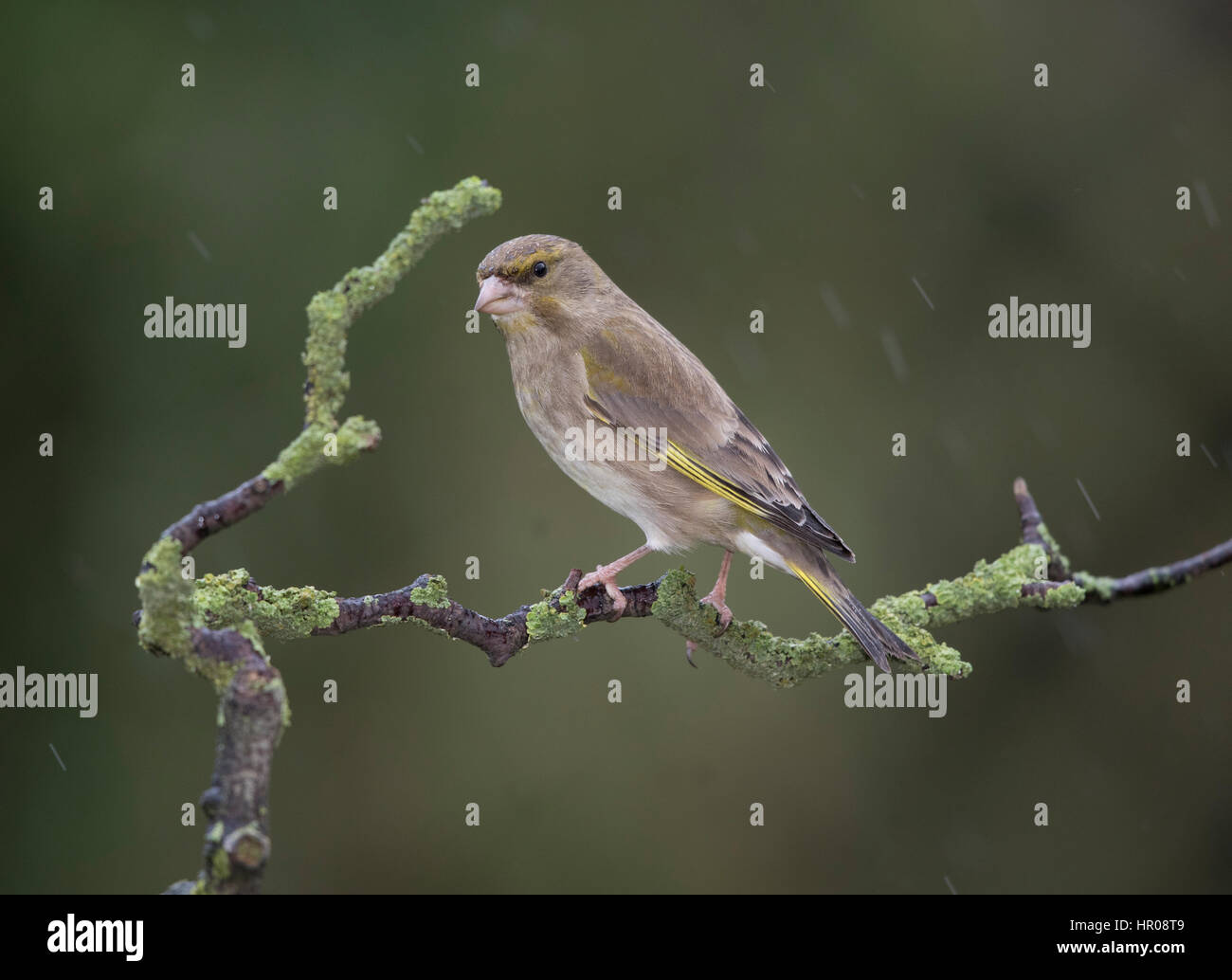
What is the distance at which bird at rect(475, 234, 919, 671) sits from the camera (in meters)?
3.73

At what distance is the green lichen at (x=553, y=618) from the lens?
309 cm

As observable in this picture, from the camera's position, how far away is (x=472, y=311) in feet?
12.1

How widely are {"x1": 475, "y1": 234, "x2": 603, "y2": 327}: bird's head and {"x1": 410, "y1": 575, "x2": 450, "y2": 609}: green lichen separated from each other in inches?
43.8

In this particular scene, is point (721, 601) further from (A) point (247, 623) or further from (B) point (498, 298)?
(A) point (247, 623)

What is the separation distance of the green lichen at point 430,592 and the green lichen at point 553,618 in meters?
A: 0.31

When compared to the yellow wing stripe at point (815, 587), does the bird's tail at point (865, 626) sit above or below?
below

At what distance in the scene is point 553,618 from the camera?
3109mm

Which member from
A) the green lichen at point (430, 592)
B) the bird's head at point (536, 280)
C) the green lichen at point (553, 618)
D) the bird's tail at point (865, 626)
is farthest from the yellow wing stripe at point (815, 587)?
the green lichen at point (430, 592)

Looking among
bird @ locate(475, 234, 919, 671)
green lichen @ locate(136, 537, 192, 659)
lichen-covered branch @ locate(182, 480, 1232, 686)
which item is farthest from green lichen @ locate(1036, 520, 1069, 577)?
green lichen @ locate(136, 537, 192, 659)

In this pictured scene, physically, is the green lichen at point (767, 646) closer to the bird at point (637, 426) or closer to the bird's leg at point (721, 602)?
the bird's leg at point (721, 602)

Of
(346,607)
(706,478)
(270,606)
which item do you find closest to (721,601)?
(706,478)

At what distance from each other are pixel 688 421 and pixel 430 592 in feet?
4.33

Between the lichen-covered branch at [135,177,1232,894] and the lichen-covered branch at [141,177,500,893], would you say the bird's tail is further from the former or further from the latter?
the lichen-covered branch at [141,177,500,893]

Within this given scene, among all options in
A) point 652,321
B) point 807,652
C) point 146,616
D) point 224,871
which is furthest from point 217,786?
point 652,321
